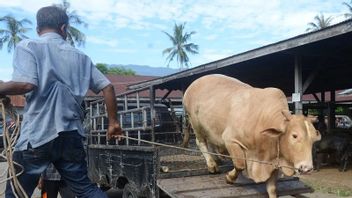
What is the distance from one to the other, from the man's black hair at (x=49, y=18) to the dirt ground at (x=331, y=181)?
25.2 feet

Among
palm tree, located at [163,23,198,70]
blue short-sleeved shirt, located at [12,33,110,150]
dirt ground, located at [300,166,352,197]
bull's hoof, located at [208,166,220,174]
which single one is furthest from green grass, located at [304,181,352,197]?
palm tree, located at [163,23,198,70]

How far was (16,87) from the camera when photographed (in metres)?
3.27

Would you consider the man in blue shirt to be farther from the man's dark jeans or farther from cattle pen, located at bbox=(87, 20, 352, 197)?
cattle pen, located at bbox=(87, 20, 352, 197)

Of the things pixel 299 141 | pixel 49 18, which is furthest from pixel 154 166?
pixel 49 18

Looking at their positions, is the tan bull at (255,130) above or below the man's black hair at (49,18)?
below

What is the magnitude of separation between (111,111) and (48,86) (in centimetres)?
48

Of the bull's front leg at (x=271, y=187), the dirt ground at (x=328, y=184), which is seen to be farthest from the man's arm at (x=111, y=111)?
the dirt ground at (x=328, y=184)

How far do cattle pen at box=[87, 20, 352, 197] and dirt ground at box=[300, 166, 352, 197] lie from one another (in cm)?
181

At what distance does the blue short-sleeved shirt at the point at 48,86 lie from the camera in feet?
11.0

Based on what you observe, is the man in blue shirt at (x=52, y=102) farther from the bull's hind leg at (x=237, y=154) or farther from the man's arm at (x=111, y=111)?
the bull's hind leg at (x=237, y=154)

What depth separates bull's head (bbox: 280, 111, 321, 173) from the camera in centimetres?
444

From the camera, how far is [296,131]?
4.52 m

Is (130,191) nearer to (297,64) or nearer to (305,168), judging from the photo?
(305,168)

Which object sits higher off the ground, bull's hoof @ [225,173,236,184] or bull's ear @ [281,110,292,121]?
bull's ear @ [281,110,292,121]
